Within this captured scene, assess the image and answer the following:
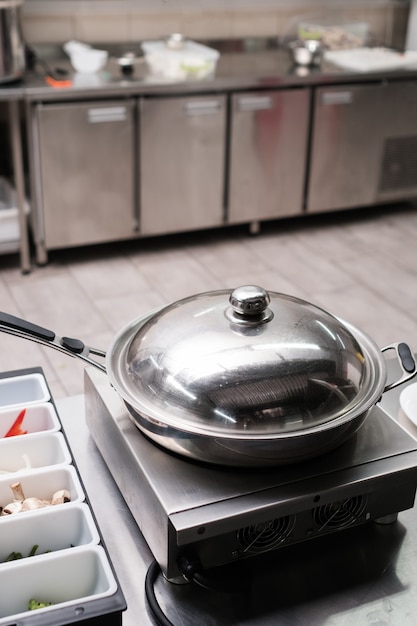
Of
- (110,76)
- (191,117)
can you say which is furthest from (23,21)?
(191,117)

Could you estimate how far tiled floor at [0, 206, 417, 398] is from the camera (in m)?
3.34

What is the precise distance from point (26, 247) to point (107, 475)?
258 centimetres

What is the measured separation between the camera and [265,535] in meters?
1.12

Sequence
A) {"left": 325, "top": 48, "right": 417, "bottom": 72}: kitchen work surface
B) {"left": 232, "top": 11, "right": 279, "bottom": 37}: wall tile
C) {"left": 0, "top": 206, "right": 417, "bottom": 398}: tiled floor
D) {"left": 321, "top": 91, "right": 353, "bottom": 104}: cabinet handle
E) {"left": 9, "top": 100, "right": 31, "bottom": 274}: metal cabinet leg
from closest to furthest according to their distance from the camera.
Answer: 1. {"left": 0, "top": 206, "right": 417, "bottom": 398}: tiled floor
2. {"left": 9, "top": 100, "right": 31, "bottom": 274}: metal cabinet leg
3. {"left": 321, "top": 91, "right": 353, "bottom": 104}: cabinet handle
4. {"left": 325, "top": 48, "right": 417, "bottom": 72}: kitchen work surface
5. {"left": 232, "top": 11, "right": 279, "bottom": 37}: wall tile

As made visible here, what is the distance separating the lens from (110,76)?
3822 millimetres

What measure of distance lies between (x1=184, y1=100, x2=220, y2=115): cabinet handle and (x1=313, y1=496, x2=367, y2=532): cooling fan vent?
293cm

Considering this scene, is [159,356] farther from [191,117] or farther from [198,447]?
[191,117]

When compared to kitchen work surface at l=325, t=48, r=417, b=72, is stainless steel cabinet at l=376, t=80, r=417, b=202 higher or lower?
lower

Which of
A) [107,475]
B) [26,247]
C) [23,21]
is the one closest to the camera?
[107,475]

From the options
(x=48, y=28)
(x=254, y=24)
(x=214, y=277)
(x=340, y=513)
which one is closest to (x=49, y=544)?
(x=340, y=513)

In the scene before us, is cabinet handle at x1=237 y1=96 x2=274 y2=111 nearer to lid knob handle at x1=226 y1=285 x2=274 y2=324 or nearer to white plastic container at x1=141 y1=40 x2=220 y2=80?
white plastic container at x1=141 y1=40 x2=220 y2=80

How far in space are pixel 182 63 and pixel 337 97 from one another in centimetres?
79

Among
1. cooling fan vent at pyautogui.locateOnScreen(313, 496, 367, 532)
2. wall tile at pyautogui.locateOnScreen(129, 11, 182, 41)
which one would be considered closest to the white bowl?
wall tile at pyautogui.locateOnScreen(129, 11, 182, 41)

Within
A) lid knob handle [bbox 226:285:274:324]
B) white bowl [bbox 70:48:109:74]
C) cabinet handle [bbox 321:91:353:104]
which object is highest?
lid knob handle [bbox 226:285:274:324]
